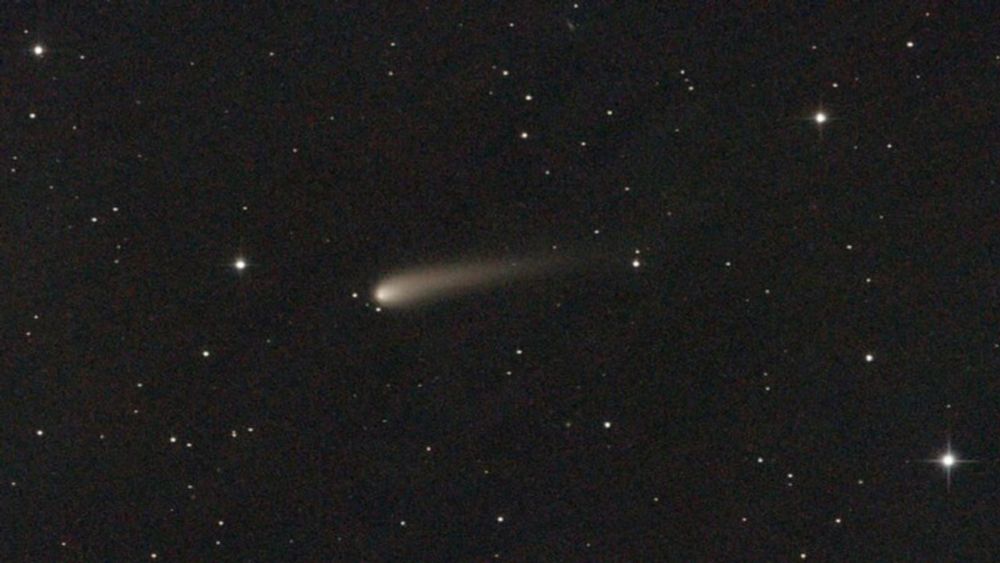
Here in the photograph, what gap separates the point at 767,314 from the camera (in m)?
0.55

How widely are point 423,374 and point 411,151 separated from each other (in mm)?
132

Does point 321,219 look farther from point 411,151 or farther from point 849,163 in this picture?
point 849,163

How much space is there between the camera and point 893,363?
542 millimetres

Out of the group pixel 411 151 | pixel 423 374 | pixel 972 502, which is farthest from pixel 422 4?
pixel 972 502

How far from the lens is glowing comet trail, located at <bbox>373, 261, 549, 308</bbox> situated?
1.82 ft

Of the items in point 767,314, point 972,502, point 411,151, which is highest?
point 411,151

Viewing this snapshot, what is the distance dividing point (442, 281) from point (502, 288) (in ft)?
0.12

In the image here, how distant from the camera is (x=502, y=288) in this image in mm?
557

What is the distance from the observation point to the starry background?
0.54 meters

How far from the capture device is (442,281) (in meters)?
0.56

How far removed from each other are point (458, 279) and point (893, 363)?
256 millimetres

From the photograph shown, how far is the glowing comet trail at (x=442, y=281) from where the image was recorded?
556 millimetres

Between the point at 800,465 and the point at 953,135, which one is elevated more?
the point at 953,135

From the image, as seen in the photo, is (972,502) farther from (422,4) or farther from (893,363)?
(422,4)
